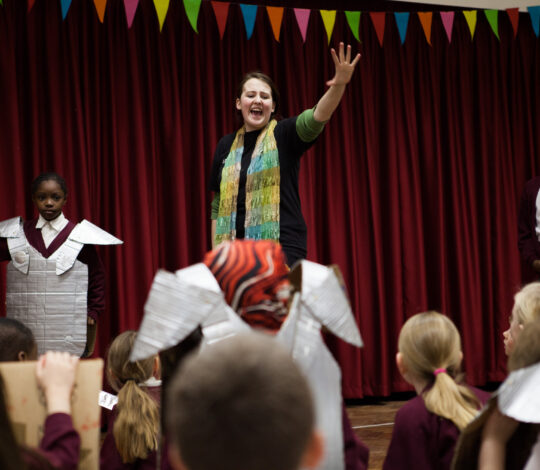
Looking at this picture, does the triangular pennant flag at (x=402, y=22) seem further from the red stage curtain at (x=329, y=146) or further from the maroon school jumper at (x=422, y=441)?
the maroon school jumper at (x=422, y=441)

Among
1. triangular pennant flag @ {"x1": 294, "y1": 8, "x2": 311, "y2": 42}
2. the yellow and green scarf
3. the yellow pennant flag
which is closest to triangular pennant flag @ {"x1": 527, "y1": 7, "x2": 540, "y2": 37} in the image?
triangular pennant flag @ {"x1": 294, "y1": 8, "x2": 311, "y2": 42}

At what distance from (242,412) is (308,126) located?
1606 mm

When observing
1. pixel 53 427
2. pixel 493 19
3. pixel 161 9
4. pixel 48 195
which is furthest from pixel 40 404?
pixel 493 19

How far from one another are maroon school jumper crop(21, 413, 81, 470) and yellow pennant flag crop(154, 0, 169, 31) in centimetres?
325

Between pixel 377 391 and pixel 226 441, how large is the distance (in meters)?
4.06

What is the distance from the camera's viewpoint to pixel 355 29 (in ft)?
14.9

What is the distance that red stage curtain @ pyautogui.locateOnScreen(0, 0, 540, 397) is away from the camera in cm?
397

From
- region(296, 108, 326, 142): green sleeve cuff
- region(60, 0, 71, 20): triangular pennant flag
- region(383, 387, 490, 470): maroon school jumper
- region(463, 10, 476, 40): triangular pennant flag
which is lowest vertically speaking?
region(383, 387, 490, 470): maroon school jumper

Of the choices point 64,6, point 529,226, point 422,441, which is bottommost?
point 422,441

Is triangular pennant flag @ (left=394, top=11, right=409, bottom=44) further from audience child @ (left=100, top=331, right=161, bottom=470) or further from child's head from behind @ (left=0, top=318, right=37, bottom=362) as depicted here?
child's head from behind @ (left=0, top=318, right=37, bottom=362)

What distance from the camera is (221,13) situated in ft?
14.0

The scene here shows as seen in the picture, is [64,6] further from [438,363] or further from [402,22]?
[438,363]

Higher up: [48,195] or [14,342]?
[48,195]

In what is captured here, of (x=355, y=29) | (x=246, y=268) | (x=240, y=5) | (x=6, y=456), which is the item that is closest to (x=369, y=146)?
(x=355, y=29)
